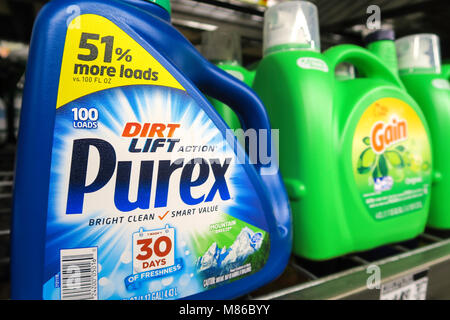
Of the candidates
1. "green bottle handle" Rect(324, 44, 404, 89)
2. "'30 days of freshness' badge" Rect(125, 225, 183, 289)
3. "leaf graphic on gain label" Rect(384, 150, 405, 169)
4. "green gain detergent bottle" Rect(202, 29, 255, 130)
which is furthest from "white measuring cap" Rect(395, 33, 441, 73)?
"'30 days of freshness' badge" Rect(125, 225, 183, 289)

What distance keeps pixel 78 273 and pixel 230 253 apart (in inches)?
7.4

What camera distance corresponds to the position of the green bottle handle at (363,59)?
0.53 metres

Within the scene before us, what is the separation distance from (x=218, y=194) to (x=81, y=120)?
0.63 ft

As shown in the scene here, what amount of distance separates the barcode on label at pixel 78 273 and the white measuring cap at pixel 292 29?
0.44 metres

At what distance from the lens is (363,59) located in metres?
0.57

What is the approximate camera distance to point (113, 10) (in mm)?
328

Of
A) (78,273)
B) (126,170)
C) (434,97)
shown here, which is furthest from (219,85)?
(434,97)

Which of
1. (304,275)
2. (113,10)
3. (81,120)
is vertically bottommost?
(304,275)

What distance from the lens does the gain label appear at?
503mm

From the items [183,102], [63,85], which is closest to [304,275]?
[183,102]

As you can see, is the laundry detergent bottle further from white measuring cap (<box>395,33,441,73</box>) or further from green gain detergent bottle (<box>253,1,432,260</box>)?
green gain detergent bottle (<box>253,1,432,260</box>)

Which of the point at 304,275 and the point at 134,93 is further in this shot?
the point at 304,275

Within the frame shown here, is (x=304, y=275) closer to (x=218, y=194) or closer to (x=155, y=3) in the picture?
(x=218, y=194)

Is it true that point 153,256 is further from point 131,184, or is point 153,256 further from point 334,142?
point 334,142
